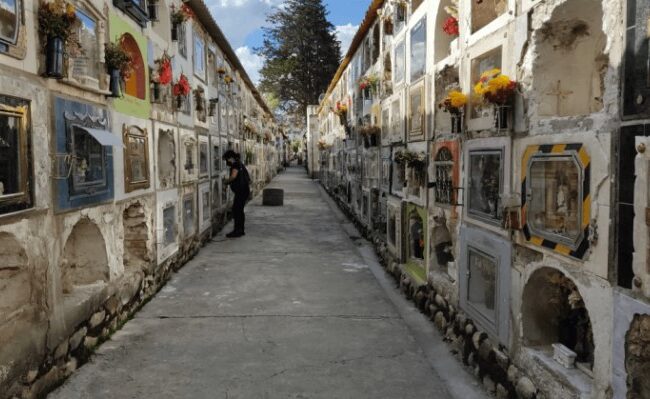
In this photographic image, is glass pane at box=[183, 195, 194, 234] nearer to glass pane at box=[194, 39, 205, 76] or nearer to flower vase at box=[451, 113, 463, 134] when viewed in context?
glass pane at box=[194, 39, 205, 76]

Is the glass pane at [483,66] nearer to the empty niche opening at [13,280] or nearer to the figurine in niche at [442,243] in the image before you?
the figurine in niche at [442,243]

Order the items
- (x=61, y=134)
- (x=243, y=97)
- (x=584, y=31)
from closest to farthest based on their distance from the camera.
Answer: (x=584, y=31)
(x=61, y=134)
(x=243, y=97)

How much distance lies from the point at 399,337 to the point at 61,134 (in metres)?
4.20

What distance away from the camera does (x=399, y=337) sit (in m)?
5.87

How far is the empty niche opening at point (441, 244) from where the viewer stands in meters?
6.80

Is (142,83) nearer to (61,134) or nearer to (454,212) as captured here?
(61,134)

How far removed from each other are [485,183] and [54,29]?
4177 mm

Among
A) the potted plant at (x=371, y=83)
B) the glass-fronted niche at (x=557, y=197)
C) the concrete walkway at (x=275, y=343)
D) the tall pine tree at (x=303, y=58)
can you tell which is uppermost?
the tall pine tree at (x=303, y=58)

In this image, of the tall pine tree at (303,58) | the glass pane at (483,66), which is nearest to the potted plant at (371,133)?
the glass pane at (483,66)

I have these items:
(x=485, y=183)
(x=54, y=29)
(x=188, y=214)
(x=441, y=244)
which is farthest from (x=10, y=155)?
(x=188, y=214)

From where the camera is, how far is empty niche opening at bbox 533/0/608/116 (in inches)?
157

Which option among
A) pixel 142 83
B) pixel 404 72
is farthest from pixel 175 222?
pixel 404 72

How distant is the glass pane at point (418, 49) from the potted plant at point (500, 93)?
9.54ft

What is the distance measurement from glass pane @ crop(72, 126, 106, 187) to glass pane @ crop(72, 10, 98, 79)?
636 millimetres
